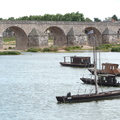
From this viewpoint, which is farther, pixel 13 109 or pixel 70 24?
pixel 70 24

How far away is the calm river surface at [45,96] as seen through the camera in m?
40.8

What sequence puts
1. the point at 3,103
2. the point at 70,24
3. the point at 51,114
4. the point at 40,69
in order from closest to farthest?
the point at 51,114, the point at 3,103, the point at 40,69, the point at 70,24

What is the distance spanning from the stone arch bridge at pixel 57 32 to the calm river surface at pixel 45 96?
42353 mm

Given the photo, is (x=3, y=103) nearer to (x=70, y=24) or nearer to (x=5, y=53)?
(x=5, y=53)

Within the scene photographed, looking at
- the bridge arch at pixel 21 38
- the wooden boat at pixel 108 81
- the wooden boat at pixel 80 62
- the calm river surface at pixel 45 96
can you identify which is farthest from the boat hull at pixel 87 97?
the bridge arch at pixel 21 38

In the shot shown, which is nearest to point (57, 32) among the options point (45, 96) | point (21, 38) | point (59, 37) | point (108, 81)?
point (59, 37)

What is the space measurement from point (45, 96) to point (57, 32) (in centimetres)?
8655

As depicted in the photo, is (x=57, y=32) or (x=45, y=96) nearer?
(x=45, y=96)

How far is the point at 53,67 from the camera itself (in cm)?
7825

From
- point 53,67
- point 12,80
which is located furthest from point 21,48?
point 12,80

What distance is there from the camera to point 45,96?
48719 millimetres

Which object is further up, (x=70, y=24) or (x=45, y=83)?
(x=70, y=24)

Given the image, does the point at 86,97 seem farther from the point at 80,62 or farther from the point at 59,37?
the point at 59,37

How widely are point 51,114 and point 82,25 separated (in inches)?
3805
